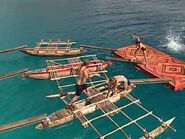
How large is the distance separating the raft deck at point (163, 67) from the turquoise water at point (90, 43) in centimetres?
83

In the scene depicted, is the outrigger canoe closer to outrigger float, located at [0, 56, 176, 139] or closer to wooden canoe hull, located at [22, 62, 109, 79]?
wooden canoe hull, located at [22, 62, 109, 79]

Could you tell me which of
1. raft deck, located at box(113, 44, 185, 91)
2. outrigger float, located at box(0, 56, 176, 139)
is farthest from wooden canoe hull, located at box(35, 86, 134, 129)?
raft deck, located at box(113, 44, 185, 91)

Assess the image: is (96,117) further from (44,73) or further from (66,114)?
(44,73)

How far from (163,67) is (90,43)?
12.8 m

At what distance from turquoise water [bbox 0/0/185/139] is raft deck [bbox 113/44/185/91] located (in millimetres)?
832

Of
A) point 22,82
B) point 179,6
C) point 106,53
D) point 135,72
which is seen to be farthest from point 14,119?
point 179,6

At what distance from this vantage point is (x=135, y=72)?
17.9 m

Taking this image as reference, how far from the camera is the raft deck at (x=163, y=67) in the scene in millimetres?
15148

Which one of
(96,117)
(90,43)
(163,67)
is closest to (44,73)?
(96,117)

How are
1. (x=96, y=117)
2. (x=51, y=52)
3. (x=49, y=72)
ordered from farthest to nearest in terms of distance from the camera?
(x=51, y=52), (x=49, y=72), (x=96, y=117)

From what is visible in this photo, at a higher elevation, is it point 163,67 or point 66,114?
point 163,67

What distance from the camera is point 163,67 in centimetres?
1741

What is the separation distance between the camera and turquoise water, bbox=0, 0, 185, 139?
12.0 meters

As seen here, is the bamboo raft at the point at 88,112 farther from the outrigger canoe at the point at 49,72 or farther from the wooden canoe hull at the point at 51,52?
the wooden canoe hull at the point at 51,52
